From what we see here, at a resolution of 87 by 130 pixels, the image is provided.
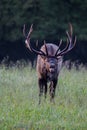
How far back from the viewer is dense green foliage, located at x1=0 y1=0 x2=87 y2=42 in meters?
24.4

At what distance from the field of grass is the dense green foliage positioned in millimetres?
8878

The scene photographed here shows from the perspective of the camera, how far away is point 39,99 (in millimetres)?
12461

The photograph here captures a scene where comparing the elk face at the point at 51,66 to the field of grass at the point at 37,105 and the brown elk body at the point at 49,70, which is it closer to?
the brown elk body at the point at 49,70

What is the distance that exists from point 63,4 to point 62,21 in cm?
76

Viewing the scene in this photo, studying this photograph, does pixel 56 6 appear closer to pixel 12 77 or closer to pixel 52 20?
pixel 52 20

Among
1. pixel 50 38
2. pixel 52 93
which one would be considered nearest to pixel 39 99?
pixel 52 93

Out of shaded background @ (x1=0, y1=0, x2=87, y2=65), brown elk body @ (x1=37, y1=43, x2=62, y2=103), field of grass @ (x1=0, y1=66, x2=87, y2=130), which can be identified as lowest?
field of grass @ (x1=0, y1=66, x2=87, y2=130)

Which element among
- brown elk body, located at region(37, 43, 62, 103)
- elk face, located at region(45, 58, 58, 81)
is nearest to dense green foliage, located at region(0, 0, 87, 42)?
brown elk body, located at region(37, 43, 62, 103)

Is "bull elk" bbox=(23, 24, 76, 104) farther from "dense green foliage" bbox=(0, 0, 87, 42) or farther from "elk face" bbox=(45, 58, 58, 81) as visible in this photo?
"dense green foliage" bbox=(0, 0, 87, 42)

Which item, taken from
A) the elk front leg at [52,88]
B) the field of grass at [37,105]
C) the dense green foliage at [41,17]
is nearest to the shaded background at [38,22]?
the dense green foliage at [41,17]

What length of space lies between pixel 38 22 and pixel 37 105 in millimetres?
13312

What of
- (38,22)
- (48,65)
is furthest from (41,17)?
(48,65)

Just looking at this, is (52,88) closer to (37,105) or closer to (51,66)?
(51,66)

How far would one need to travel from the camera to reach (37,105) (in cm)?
1159
